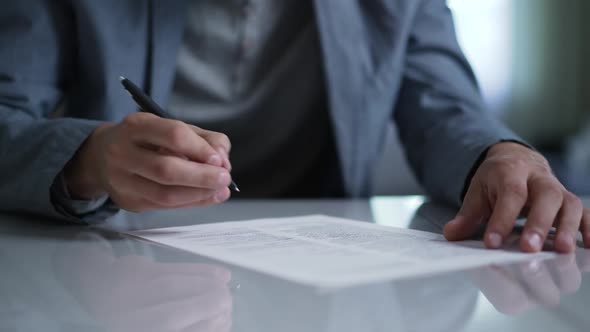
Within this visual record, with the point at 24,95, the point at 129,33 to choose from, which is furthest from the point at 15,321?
the point at 129,33

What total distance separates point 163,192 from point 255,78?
0.65 metres

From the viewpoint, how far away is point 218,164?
49 cm

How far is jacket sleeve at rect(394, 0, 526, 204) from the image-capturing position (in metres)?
0.79

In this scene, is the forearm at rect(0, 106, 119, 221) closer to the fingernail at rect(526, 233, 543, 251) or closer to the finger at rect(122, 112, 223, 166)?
the finger at rect(122, 112, 223, 166)

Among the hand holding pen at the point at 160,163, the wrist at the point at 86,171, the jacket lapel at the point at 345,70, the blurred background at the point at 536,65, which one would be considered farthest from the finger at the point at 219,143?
the blurred background at the point at 536,65

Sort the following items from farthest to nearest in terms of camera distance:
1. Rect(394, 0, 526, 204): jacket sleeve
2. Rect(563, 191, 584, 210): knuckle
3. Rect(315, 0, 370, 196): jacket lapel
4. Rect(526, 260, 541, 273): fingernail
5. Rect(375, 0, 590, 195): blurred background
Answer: Rect(375, 0, 590, 195): blurred background → Rect(315, 0, 370, 196): jacket lapel → Rect(394, 0, 526, 204): jacket sleeve → Rect(563, 191, 584, 210): knuckle → Rect(526, 260, 541, 273): fingernail

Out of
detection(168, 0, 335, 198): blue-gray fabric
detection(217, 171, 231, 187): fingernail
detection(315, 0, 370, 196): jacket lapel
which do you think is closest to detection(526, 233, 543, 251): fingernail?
detection(217, 171, 231, 187): fingernail

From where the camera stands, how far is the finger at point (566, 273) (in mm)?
388

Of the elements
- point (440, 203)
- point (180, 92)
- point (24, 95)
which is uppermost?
point (24, 95)

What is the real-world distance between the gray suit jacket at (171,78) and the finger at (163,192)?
0.11 meters

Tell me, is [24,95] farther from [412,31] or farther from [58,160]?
[412,31]

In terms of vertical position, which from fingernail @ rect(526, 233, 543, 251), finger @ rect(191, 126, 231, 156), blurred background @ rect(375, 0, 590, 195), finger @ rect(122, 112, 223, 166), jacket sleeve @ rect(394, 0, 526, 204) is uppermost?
finger @ rect(122, 112, 223, 166)

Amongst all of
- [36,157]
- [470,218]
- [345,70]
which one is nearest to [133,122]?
[36,157]

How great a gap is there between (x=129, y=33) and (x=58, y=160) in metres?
0.33
